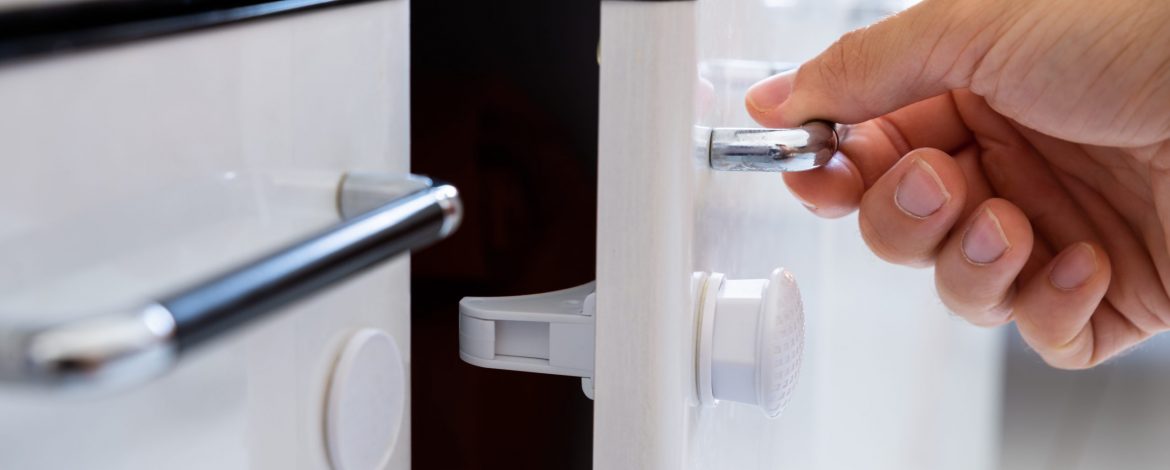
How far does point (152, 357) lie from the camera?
13cm

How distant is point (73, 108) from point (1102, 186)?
21.1 inches

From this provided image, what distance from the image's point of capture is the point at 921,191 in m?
0.48

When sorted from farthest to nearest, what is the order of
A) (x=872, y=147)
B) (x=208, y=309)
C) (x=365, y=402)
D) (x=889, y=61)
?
(x=872, y=147) < (x=889, y=61) < (x=365, y=402) < (x=208, y=309)

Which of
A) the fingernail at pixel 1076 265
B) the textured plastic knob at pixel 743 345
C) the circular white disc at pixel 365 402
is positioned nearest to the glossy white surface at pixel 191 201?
the circular white disc at pixel 365 402

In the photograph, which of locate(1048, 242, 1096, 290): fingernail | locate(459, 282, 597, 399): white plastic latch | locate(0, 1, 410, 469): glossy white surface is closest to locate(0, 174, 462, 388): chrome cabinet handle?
locate(0, 1, 410, 469): glossy white surface

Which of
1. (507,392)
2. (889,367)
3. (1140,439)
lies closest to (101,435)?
(507,392)

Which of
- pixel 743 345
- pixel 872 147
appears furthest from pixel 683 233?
pixel 872 147

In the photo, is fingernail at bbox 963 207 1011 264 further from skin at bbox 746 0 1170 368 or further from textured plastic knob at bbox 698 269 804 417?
textured plastic knob at bbox 698 269 804 417

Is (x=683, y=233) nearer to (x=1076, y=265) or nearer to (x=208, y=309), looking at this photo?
(x=208, y=309)

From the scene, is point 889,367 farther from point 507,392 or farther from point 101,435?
point 101,435

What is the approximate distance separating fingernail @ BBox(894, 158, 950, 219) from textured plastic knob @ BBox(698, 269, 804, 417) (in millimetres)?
169

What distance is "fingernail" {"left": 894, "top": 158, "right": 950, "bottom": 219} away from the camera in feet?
1.56

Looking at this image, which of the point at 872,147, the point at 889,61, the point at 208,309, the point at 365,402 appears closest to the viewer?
the point at 208,309

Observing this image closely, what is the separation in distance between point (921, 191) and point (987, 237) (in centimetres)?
4
